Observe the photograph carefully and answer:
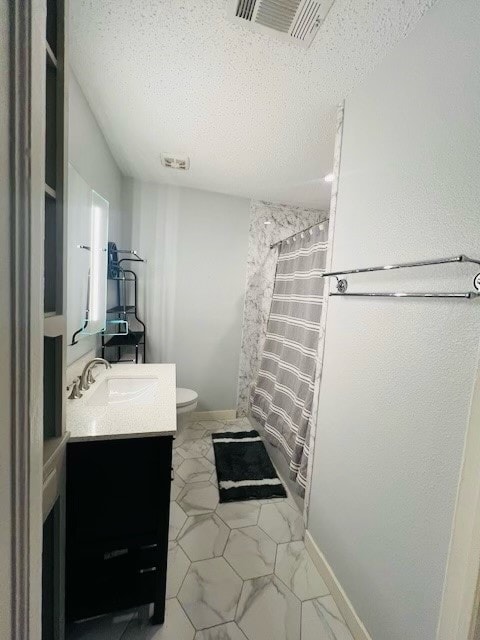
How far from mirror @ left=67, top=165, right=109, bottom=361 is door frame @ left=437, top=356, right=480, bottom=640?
163 centimetres

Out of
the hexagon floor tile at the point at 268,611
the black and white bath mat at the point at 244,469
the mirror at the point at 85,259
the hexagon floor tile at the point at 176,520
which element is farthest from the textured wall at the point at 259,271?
the hexagon floor tile at the point at 268,611

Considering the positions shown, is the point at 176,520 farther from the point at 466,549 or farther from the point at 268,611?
the point at 466,549

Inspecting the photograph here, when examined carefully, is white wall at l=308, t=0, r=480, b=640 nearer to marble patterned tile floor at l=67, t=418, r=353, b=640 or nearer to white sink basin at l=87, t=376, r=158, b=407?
marble patterned tile floor at l=67, t=418, r=353, b=640

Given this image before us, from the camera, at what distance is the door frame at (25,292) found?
397mm

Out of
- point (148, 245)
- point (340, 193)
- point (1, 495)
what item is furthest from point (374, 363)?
point (148, 245)

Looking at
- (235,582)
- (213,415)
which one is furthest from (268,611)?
(213,415)

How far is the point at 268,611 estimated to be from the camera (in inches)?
45.6

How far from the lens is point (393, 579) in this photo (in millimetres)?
926

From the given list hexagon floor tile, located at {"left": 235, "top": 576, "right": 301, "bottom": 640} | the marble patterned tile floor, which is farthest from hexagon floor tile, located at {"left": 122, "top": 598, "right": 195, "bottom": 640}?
hexagon floor tile, located at {"left": 235, "top": 576, "right": 301, "bottom": 640}

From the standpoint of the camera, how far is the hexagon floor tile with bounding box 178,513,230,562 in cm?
141

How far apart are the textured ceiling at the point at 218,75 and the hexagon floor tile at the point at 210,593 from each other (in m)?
2.38

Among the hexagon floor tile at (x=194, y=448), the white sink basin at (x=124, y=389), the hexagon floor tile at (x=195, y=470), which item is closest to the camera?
the white sink basin at (x=124, y=389)

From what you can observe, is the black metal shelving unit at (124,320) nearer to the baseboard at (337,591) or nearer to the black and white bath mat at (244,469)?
the black and white bath mat at (244,469)

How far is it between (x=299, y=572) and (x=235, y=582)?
1.07 feet
